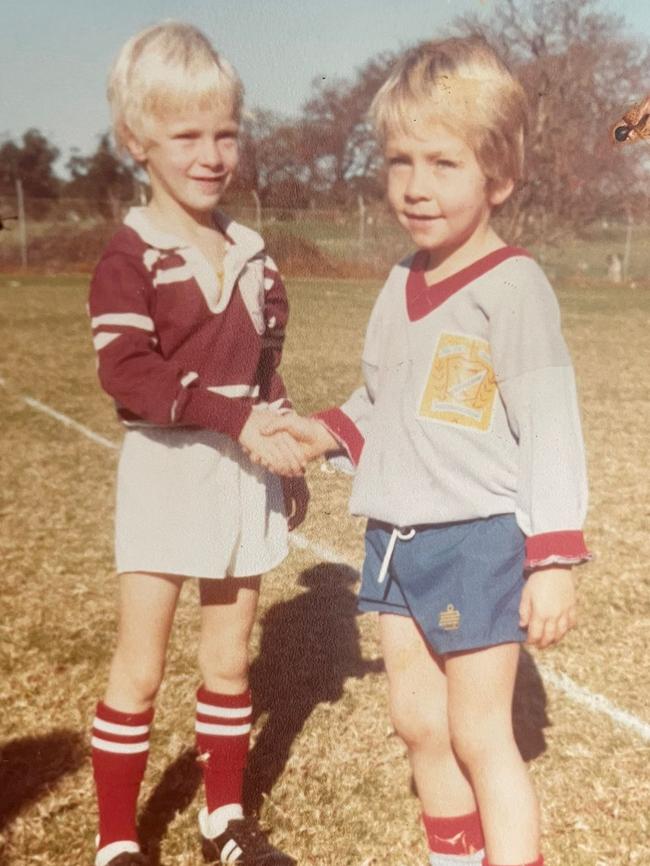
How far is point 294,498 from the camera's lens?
6.97 feet

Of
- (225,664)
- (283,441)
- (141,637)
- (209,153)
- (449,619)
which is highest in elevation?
(209,153)

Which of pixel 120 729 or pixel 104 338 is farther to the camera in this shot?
pixel 120 729

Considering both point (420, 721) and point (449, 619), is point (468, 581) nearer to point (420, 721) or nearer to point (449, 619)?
point (449, 619)

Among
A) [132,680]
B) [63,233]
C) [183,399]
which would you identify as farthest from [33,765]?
[63,233]

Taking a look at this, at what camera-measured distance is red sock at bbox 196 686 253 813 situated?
81.0 inches

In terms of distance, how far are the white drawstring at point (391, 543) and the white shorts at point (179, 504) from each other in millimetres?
296

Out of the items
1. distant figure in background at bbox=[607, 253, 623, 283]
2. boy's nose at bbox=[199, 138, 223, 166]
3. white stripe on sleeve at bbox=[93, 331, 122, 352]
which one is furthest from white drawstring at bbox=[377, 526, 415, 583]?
distant figure in background at bbox=[607, 253, 623, 283]

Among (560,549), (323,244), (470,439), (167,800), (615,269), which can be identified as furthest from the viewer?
(615,269)

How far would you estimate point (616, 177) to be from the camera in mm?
18578

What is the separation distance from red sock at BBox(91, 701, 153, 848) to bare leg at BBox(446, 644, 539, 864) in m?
0.62

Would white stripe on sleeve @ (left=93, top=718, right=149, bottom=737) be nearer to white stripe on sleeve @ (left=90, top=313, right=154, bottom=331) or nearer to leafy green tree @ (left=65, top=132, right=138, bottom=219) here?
white stripe on sleeve @ (left=90, top=313, right=154, bottom=331)

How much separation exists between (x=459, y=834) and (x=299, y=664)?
111 cm

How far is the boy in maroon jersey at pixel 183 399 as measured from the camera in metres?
1.71

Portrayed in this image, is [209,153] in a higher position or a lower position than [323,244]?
higher
